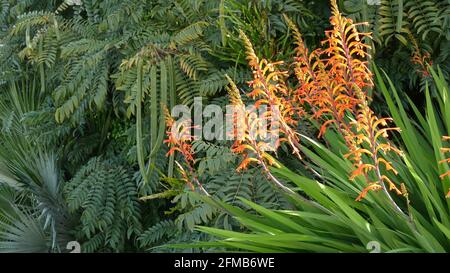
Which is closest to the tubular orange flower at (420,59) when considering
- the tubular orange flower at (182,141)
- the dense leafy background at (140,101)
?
the dense leafy background at (140,101)

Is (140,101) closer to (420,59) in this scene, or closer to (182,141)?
(182,141)

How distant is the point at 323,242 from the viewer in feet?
7.15

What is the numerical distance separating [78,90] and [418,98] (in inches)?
66.0

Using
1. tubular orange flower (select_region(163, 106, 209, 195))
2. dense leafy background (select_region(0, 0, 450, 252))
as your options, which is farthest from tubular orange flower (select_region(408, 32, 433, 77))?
tubular orange flower (select_region(163, 106, 209, 195))

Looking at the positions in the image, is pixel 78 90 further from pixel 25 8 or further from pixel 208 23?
pixel 25 8

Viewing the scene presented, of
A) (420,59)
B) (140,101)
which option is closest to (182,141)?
(140,101)

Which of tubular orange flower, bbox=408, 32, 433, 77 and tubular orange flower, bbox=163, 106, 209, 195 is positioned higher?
tubular orange flower, bbox=408, 32, 433, 77

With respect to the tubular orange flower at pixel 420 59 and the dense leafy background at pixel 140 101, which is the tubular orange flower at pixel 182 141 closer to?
the dense leafy background at pixel 140 101

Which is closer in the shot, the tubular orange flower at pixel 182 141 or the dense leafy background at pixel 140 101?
the tubular orange flower at pixel 182 141

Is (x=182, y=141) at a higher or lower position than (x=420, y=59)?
lower

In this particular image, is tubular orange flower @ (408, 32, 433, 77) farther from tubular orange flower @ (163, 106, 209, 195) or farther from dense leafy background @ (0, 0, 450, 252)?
tubular orange flower @ (163, 106, 209, 195)

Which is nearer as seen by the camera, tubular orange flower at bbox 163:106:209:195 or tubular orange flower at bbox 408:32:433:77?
tubular orange flower at bbox 163:106:209:195

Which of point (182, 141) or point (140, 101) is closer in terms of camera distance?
point (182, 141)

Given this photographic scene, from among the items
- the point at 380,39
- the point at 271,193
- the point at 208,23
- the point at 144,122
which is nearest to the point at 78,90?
the point at 144,122
